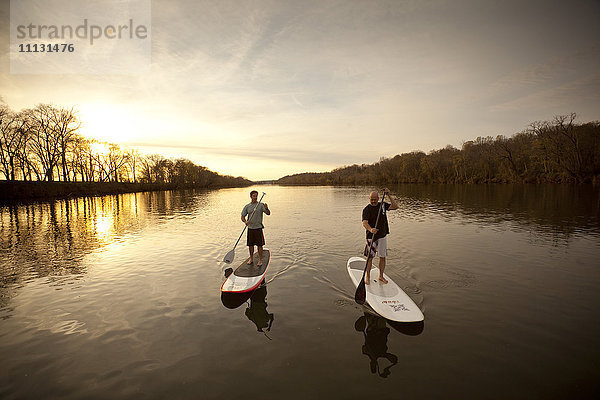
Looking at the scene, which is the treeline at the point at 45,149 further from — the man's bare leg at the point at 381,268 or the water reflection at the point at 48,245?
the man's bare leg at the point at 381,268

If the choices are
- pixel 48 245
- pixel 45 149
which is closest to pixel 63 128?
pixel 45 149

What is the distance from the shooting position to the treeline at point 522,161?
59156 mm

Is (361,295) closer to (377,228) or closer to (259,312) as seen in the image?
(377,228)

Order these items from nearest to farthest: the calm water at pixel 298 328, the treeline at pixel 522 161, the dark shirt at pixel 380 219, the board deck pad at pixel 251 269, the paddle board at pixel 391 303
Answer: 1. the calm water at pixel 298 328
2. the paddle board at pixel 391 303
3. the dark shirt at pixel 380 219
4. the board deck pad at pixel 251 269
5. the treeline at pixel 522 161

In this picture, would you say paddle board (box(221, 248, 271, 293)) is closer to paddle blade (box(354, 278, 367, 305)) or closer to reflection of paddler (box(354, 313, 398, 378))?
paddle blade (box(354, 278, 367, 305))

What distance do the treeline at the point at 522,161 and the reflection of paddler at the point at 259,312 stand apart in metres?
78.6

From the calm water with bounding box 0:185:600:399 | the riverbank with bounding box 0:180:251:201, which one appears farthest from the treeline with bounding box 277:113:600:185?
the riverbank with bounding box 0:180:251:201

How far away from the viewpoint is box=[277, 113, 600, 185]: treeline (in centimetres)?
5916

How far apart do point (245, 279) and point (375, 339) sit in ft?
14.3

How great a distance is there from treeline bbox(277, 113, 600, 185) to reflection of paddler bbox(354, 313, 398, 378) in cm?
7715

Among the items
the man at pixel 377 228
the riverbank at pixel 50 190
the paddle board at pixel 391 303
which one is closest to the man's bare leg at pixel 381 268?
the man at pixel 377 228

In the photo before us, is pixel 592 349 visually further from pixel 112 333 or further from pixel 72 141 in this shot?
pixel 72 141

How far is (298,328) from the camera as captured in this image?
20.2 feet

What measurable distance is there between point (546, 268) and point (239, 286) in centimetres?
1140
